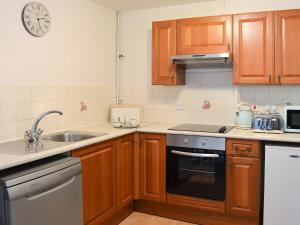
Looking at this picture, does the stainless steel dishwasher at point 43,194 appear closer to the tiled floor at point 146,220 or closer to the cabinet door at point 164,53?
the tiled floor at point 146,220

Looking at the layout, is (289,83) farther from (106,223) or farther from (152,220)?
(106,223)

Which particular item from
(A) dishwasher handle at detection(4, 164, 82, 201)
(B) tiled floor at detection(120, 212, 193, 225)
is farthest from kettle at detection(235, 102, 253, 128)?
(A) dishwasher handle at detection(4, 164, 82, 201)

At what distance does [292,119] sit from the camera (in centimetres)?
288

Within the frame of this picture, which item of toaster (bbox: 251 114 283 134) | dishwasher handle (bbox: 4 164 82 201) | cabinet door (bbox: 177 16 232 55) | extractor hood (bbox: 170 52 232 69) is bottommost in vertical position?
dishwasher handle (bbox: 4 164 82 201)

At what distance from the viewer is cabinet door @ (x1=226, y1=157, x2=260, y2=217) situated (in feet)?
8.98

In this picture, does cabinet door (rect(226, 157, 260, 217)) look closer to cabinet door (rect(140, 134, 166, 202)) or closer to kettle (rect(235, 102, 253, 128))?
kettle (rect(235, 102, 253, 128))

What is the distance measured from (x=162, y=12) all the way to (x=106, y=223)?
7.76 feet

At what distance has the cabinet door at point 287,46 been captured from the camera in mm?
2799

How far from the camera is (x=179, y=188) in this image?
3053mm

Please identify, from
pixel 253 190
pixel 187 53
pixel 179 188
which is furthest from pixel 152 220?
pixel 187 53

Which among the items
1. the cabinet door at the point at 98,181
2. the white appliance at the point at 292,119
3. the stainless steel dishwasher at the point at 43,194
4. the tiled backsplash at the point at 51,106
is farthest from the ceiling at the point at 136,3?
the stainless steel dishwasher at the point at 43,194

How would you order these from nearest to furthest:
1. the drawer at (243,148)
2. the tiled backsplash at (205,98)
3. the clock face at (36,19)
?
the clock face at (36,19) → the drawer at (243,148) → the tiled backsplash at (205,98)

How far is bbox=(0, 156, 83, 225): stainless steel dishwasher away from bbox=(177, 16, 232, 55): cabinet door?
5.43 ft

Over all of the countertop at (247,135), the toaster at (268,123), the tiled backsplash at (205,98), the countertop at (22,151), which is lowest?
the countertop at (22,151)
